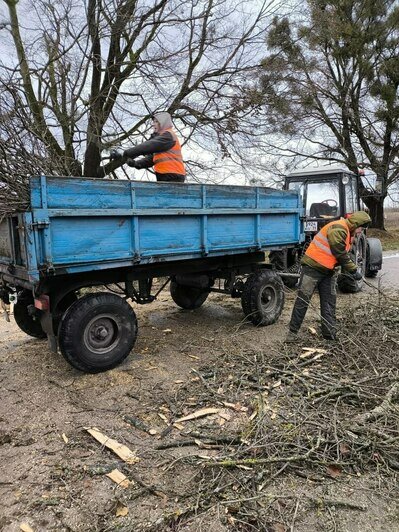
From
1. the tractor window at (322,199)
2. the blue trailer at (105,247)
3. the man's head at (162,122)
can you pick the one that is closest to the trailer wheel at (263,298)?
the blue trailer at (105,247)

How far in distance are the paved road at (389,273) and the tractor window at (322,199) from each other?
1588 millimetres

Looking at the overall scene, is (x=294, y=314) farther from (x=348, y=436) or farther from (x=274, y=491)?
(x=274, y=491)

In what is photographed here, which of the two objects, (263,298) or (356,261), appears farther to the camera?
(356,261)

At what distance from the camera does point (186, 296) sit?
6.98 m

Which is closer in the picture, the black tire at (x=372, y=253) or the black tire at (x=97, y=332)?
the black tire at (x=97, y=332)

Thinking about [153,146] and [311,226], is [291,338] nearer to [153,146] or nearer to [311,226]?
[153,146]

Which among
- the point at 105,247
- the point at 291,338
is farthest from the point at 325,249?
the point at 105,247

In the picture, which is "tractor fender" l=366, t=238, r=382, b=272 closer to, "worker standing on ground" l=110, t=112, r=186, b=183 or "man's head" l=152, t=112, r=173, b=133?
"worker standing on ground" l=110, t=112, r=186, b=183

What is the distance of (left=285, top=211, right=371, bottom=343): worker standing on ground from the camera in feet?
16.9

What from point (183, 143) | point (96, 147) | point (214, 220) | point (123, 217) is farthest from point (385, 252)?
point (123, 217)

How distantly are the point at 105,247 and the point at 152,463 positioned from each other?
2.04 metres

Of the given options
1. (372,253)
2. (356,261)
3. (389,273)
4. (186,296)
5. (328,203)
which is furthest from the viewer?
(389,273)

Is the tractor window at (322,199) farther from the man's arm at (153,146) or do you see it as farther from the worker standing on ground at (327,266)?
the man's arm at (153,146)

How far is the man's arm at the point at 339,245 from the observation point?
16.8 ft
